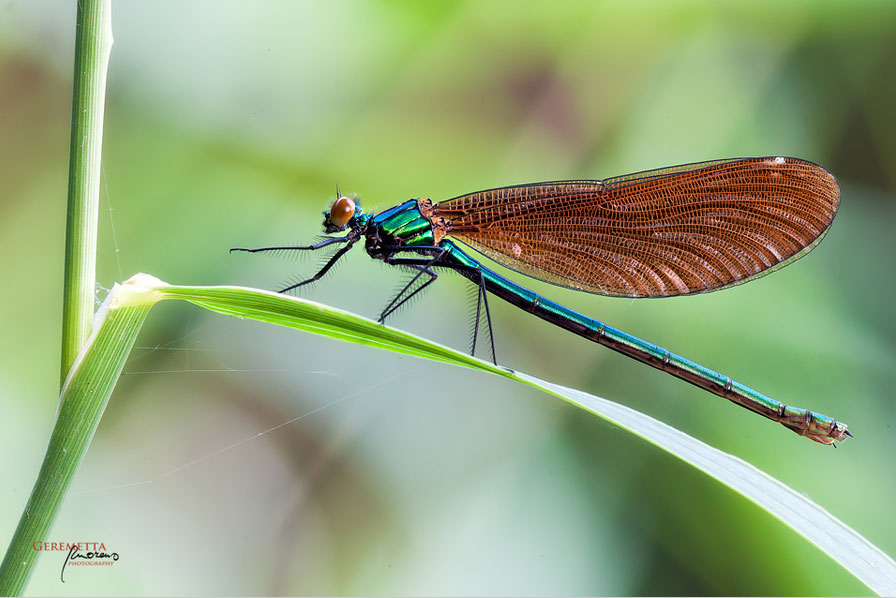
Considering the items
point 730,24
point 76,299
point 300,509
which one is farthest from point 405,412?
point 730,24

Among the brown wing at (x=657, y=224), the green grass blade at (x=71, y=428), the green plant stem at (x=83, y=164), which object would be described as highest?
the brown wing at (x=657, y=224)

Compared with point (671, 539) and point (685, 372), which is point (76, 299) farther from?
point (671, 539)

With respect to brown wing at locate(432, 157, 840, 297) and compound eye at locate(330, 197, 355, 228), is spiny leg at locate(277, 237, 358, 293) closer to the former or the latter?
compound eye at locate(330, 197, 355, 228)

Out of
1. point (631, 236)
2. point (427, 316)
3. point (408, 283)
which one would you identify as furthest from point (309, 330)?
point (631, 236)

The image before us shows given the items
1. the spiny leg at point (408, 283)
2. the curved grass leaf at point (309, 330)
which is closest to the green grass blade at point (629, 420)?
the curved grass leaf at point (309, 330)

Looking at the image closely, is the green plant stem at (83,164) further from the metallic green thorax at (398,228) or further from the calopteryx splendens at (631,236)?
the metallic green thorax at (398,228)
